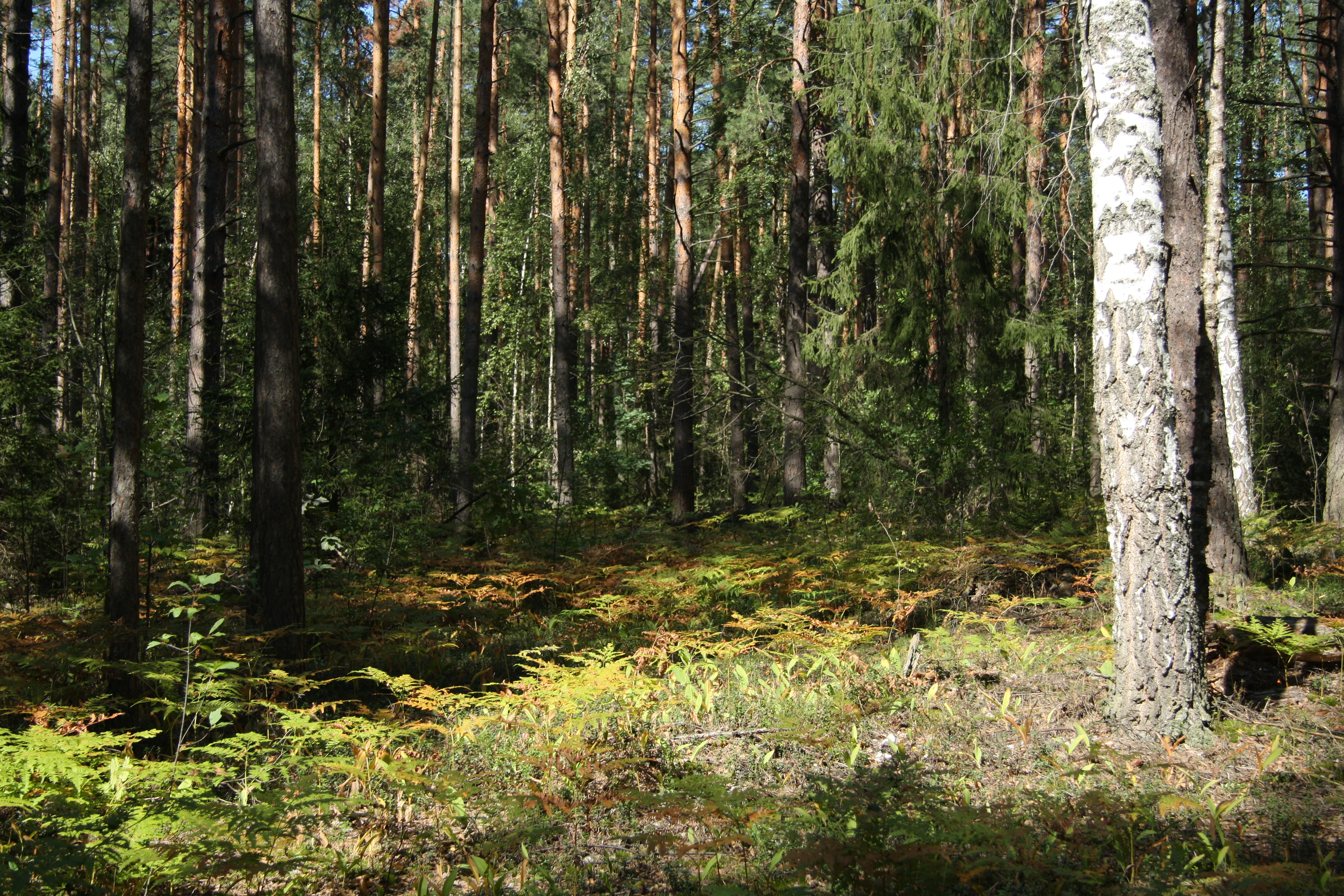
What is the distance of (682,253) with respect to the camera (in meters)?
13.1

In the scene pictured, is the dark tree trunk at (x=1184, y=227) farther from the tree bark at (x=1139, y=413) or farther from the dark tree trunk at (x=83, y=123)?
the dark tree trunk at (x=83, y=123)

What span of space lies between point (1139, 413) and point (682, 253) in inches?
384

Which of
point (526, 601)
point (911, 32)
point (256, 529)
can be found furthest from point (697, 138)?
point (256, 529)

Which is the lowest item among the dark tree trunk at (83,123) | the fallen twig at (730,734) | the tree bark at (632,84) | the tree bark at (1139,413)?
the fallen twig at (730,734)

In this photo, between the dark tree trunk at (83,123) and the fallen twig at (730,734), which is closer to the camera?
the fallen twig at (730,734)

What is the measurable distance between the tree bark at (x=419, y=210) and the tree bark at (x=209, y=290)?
113 inches

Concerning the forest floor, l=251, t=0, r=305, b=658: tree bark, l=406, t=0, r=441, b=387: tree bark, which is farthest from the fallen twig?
l=406, t=0, r=441, b=387: tree bark

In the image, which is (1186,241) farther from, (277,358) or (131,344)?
(131,344)

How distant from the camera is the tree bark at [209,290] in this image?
10.3 metres

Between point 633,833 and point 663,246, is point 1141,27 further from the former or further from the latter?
point 663,246

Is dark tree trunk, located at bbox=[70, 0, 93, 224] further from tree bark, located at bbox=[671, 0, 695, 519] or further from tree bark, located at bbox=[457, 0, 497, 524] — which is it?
tree bark, located at bbox=[671, 0, 695, 519]

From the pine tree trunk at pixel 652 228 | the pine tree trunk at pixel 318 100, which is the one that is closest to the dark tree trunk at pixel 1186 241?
the pine tree trunk at pixel 652 228

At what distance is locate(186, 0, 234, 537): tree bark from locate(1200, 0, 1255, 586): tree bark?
10533 millimetres

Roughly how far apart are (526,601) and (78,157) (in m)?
19.2
